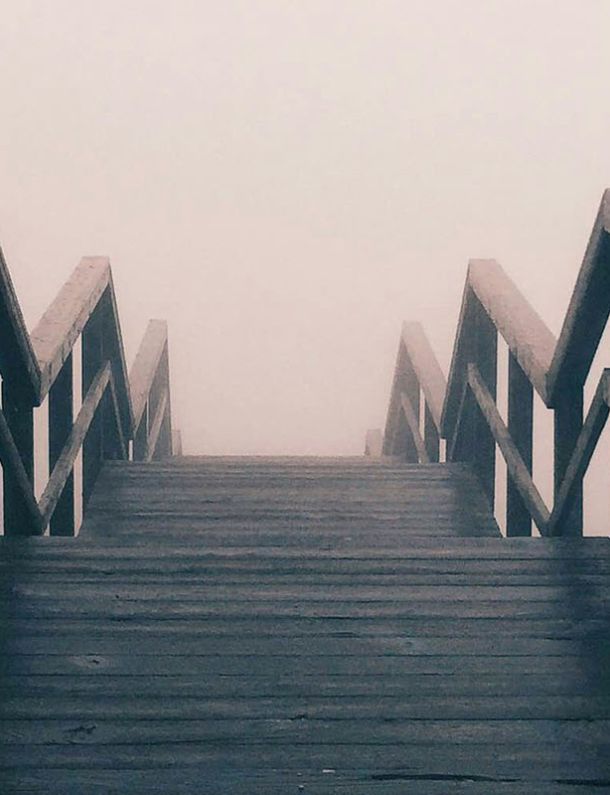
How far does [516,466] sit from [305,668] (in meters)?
1.40

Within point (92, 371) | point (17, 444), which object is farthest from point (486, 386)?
point (17, 444)

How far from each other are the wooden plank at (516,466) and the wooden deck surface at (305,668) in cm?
23

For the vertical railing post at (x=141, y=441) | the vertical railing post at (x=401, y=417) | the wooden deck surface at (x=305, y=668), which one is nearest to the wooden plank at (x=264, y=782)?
the wooden deck surface at (x=305, y=668)

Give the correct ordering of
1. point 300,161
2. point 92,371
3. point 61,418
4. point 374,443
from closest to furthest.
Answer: point 61,418 < point 92,371 < point 374,443 < point 300,161

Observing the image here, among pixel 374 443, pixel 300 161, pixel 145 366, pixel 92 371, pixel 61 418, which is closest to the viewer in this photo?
pixel 61 418

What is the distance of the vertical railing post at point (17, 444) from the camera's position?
3037 millimetres

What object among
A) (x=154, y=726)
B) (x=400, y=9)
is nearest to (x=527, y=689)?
(x=154, y=726)

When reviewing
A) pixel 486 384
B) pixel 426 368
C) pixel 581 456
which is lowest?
pixel 426 368

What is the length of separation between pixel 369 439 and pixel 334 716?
23.5 ft

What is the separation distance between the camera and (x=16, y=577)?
8.90 feet

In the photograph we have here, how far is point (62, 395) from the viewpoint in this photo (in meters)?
3.61

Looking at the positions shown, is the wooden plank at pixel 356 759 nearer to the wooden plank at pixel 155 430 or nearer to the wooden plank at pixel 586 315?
the wooden plank at pixel 586 315

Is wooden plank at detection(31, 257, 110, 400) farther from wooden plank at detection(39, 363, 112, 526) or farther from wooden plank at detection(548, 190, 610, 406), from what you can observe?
wooden plank at detection(548, 190, 610, 406)

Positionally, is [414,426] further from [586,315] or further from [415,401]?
[586,315]
